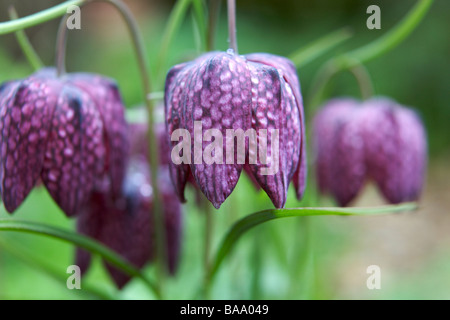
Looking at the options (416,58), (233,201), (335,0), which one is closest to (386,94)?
(416,58)

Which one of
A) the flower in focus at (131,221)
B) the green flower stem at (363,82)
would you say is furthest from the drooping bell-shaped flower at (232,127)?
the green flower stem at (363,82)

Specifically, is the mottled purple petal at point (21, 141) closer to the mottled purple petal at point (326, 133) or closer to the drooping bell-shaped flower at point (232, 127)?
the drooping bell-shaped flower at point (232, 127)

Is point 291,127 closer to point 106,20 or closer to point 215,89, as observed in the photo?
point 215,89

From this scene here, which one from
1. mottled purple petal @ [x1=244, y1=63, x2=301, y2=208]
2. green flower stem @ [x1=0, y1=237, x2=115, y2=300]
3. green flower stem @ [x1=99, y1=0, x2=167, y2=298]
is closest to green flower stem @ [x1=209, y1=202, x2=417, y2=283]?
mottled purple petal @ [x1=244, y1=63, x2=301, y2=208]

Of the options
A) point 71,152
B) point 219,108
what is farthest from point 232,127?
point 71,152

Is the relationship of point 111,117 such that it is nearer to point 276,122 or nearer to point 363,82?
point 276,122

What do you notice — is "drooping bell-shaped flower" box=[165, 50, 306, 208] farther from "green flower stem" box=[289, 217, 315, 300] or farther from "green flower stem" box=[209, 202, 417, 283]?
"green flower stem" box=[289, 217, 315, 300]
